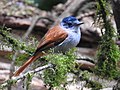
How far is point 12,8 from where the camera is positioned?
818cm

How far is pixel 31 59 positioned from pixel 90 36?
3.74 m

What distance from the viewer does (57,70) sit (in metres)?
3.40

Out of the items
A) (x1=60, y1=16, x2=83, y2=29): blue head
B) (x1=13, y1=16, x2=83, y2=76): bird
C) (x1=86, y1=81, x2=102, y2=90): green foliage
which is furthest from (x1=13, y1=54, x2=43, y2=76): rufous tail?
(x1=86, y1=81, x2=102, y2=90): green foliage

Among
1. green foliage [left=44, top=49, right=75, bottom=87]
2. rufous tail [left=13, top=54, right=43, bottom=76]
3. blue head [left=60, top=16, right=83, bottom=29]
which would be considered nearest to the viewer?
green foliage [left=44, top=49, right=75, bottom=87]

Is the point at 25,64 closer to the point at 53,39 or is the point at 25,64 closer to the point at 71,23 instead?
the point at 53,39

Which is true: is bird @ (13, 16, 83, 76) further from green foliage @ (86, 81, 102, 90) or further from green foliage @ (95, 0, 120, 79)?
green foliage @ (86, 81, 102, 90)

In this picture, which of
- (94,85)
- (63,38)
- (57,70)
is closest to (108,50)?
(94,85)

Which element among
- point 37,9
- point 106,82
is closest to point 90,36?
point 37,9

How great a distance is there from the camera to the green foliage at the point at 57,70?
11.2 ft

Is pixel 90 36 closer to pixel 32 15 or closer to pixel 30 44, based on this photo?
pixel 32 15

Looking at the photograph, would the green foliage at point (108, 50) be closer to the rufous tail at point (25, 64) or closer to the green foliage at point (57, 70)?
the green foliage at point (57, 70)

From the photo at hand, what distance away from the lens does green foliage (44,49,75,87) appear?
340cm

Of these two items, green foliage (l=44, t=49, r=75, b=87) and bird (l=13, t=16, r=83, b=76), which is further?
bird (l=13, t=16, r=83, b=76)

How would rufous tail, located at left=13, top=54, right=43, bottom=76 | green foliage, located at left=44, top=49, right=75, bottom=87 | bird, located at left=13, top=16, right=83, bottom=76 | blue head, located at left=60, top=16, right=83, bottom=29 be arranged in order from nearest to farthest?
green foliage, located at left=44, top=49, right=75, bottom=87 → rufous tail, located at left=13, top=54, right=43, bottom=76 → bird, located at left=13, top=16, right=83, bottom=76 → blue head, located at left=60, top=16, right=83, bottom=29
